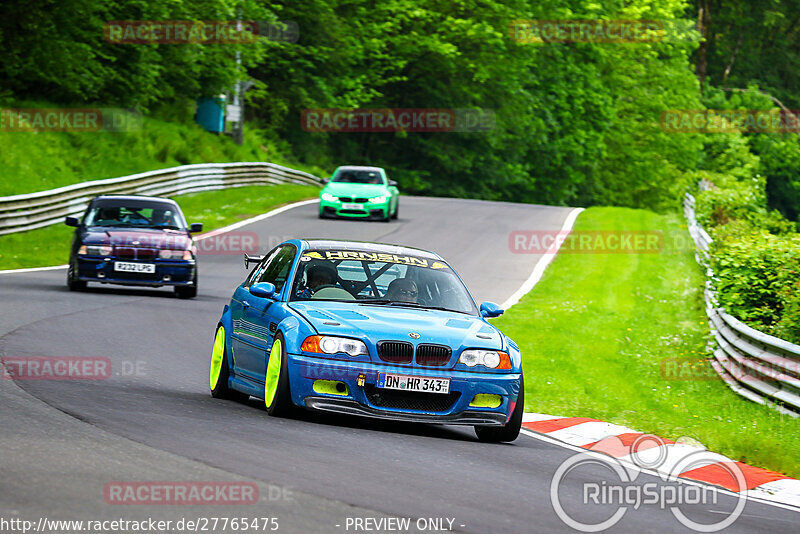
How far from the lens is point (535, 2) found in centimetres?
6303

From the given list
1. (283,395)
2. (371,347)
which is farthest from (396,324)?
(283,395)

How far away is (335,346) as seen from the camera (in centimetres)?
917

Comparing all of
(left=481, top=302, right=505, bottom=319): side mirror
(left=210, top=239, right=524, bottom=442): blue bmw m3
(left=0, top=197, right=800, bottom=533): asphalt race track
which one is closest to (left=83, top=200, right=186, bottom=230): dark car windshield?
(left=0, top=197, right=800, bottom=533): asphalt race track

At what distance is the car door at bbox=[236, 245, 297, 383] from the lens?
9.90 m

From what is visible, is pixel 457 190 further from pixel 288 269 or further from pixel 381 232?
pixel 288 269

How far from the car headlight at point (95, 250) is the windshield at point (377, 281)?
359 inches

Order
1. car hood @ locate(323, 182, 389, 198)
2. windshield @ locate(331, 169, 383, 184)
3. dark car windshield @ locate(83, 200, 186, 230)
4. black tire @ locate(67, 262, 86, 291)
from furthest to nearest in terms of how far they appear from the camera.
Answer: windshield @ locate(331, 169, 383, 184), car hood @ locate(323, 182, 389, 198), dark car windshield @ locate(83, 200, 186, 230), black tire @ locate(67, 262, 86, 291)

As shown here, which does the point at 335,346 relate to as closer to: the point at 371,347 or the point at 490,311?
the point at 371,347

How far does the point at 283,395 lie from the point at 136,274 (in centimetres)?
1050

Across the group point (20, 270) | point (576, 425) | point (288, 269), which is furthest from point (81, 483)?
point (20, 270)

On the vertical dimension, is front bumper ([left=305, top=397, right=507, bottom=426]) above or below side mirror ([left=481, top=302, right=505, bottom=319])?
below

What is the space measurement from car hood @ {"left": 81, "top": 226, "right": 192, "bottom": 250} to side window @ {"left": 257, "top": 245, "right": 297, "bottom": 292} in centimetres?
840

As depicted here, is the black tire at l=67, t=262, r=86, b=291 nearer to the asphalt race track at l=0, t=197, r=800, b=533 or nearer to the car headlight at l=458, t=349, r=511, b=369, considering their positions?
the asphalt race track at l=0, t=197, r=800, b=533

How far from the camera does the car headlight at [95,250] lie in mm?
18891
